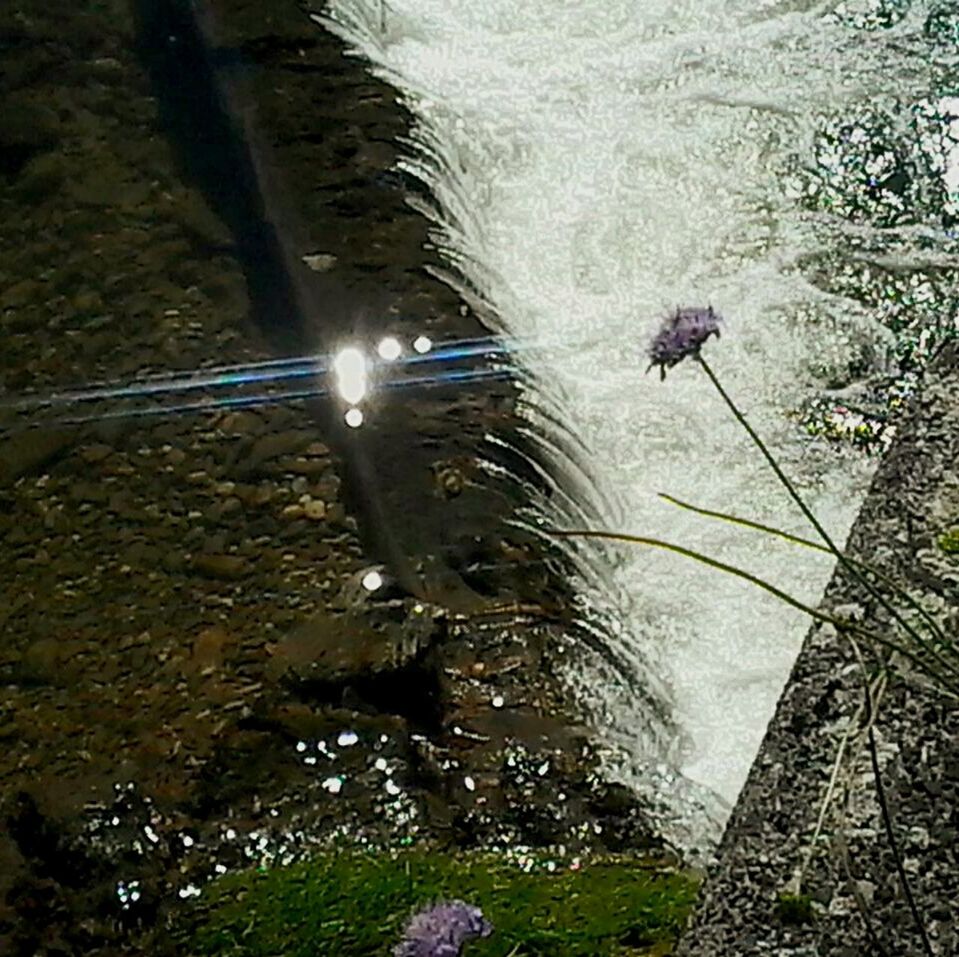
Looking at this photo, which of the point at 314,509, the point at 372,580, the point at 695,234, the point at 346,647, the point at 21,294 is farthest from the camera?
the point at 695,234

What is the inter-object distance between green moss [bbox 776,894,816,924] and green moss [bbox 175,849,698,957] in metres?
0.71

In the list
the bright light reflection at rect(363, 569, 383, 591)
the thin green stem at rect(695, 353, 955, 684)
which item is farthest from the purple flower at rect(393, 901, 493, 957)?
the bright light reflection at rect(363, 569, 383, 591)

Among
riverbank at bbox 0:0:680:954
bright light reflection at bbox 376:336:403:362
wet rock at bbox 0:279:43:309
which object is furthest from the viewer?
wet rock at bbox 0:279:43:309

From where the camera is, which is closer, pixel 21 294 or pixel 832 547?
pixel 832 547

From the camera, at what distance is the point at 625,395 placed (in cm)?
413

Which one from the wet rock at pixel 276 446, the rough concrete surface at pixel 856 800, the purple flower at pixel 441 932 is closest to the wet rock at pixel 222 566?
the wet rock at pixel 276 446

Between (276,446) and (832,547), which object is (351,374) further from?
(832,547)

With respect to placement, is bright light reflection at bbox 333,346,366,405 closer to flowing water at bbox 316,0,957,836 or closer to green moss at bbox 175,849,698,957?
flowing water at bbox 316,0,957,836

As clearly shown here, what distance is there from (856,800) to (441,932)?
0.57 m

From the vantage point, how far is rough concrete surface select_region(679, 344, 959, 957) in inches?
50.9

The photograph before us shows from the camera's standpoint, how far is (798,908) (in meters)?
1.32

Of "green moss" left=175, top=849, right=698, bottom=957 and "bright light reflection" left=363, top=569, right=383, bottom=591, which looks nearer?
"green moss" left=175, top=849, right=698, bottom=957

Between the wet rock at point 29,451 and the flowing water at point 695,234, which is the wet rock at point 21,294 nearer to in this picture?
the wet rock at point 29,451

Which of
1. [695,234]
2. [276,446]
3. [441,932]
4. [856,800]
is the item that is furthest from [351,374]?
[441,932]
